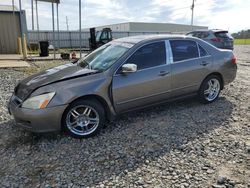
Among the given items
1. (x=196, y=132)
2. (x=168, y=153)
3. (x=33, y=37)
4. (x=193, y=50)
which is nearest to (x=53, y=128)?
(x=168, y=153)

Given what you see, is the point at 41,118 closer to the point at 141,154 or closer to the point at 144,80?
the point at 141,154

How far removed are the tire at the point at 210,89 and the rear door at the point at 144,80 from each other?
1.03 meters

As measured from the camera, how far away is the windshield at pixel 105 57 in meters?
4.10

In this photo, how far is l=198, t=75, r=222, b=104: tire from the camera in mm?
5082

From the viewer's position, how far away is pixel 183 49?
4758 millimetres

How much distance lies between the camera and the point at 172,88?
4.56m

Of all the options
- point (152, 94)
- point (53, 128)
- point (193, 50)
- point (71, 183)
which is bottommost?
point (71, 183)

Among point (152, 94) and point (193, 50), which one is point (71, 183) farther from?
point (193, 50)

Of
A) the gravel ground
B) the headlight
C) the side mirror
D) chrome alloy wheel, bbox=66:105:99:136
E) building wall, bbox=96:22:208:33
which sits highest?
building wall, bbox=96:22:208:33

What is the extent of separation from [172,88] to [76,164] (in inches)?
95.5

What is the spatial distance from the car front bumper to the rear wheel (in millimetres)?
3100

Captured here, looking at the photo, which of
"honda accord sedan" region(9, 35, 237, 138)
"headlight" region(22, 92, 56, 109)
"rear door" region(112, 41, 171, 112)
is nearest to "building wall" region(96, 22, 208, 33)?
"honda accord sedan" region(9, 35, 237, 138)

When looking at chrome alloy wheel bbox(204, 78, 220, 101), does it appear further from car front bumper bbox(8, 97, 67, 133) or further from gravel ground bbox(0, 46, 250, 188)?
car front bumper bbox(8, 97, 67, 133)

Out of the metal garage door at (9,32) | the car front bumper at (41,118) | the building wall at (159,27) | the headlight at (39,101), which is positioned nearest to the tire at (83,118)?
the car front bumper at (41,118)
